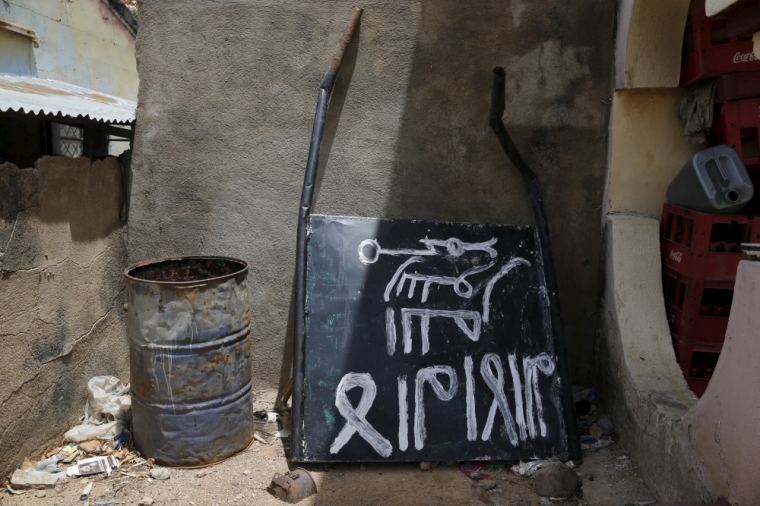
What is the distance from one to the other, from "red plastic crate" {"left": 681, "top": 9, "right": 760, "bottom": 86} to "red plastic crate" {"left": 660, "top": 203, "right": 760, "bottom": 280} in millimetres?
803

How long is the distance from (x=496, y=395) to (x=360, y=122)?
74.4 inches

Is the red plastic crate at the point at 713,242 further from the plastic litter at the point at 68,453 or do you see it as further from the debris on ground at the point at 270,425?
the plastic litter at the point at 68,453

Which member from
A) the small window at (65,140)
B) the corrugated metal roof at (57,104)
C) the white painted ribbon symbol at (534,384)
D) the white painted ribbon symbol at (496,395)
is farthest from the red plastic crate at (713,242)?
the small window at (65,140)

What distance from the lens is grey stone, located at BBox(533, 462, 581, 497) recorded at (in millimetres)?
3201

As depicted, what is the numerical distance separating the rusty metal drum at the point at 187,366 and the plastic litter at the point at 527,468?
1.54 metres

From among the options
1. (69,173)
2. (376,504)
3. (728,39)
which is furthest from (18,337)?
(728,39)

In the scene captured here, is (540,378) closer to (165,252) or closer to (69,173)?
(165,252)

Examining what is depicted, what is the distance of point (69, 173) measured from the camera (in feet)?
12.3

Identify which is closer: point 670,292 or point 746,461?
point 746,461

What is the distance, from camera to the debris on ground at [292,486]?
316 centimetres

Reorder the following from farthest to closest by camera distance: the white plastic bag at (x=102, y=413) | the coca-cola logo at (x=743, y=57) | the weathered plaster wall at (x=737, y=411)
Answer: the white plastic bag at (x=102, y=413), the coca-cola logo at (x=743, y=57), the weathered plaster wall at (x=737, y=411)

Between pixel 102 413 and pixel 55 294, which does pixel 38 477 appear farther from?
pixel 55 294

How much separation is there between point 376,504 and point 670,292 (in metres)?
2.16

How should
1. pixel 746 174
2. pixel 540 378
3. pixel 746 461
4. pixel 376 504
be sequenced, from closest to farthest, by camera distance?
1. pixel 746 461
2. pixel 376 504
3. pixel 746 174
4. pixel 540 378
